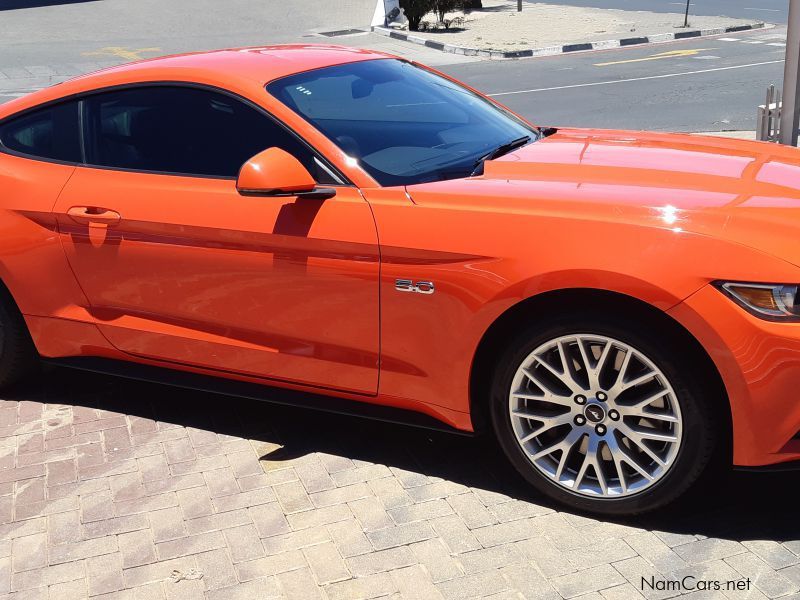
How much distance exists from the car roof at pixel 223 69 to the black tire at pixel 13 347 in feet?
3.00

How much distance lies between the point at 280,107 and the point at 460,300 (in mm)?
1132

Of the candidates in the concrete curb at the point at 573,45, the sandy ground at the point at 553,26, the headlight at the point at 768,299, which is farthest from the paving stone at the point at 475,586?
the sandy ground at the point at 553,26

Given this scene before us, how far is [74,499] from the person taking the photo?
3828 mm

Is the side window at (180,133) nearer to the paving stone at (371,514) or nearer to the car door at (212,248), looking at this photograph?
the car door at (212,248)

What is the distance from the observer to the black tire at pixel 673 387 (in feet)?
10.2

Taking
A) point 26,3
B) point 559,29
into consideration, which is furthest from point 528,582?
point 26,3

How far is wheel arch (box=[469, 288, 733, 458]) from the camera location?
3100mm

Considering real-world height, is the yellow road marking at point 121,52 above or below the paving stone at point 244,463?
above

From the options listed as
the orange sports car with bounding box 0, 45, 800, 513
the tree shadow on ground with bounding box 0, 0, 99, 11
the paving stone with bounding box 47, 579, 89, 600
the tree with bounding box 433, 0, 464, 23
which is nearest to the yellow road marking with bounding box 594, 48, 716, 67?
the tree with bounding box 433, 0, 464, 23

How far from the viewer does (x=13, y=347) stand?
4586 mm

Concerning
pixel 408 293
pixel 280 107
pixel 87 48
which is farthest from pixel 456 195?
pixel 87 48

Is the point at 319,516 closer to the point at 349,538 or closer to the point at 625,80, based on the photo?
the point at 349,538

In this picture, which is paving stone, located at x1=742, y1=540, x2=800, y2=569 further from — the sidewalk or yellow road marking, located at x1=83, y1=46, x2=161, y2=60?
yellow road marking, located at x1=83, y1=46, x2=161, y2=60

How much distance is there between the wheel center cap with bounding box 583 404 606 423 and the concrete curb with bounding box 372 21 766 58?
17.4 metres
